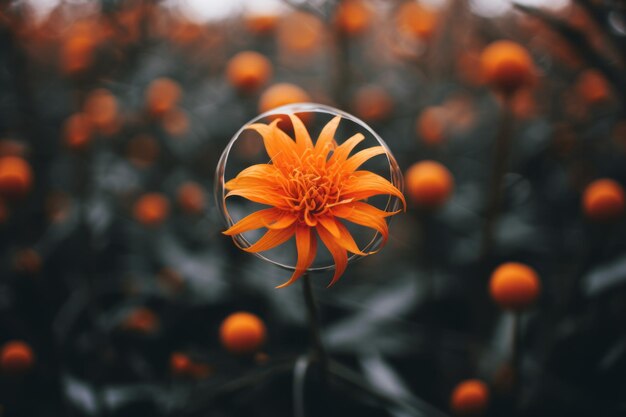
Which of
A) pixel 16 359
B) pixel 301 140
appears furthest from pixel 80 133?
pixel 301 140

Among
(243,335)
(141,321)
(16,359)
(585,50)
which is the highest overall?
(585,50)

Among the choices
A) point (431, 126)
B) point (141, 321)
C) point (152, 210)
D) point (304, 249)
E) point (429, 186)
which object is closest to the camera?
point (304, 249)

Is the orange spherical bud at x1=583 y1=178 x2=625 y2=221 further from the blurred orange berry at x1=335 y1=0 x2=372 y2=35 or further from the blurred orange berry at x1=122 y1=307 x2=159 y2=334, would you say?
the blurred orange berry at x1=122 y1=307 x2=159 y2=334

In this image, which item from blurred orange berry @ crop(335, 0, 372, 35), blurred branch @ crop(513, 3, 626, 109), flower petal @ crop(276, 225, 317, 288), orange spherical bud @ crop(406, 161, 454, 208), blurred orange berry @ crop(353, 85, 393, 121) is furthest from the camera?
blurred orange berry @ crop(353, 85, 393, 121)

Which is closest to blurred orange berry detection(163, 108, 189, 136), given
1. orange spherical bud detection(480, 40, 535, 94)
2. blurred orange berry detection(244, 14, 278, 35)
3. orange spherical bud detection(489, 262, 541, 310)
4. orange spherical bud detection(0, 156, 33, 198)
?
blurred orange berry detection(244, 14, 278, 35)

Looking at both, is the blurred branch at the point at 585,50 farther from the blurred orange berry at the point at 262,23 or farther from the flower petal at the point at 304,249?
the blurred orange berry at the point at 262,23

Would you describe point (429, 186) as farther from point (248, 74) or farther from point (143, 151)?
point (143, 151)

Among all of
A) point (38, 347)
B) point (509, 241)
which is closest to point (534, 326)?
Answer: point (509, 241)

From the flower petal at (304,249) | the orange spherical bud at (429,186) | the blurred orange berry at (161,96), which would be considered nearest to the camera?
the flower petal at (304,249)

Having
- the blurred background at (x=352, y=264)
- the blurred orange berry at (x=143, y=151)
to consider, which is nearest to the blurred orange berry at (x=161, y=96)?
the blurred background at (x=352, y=264)
